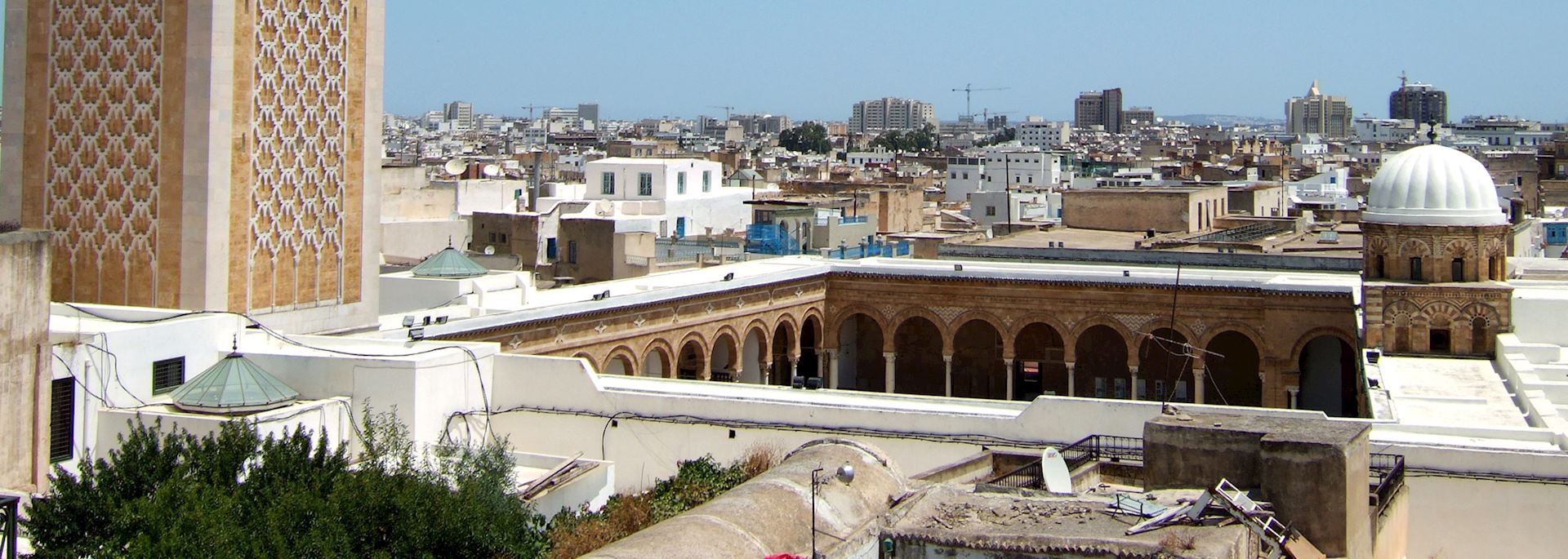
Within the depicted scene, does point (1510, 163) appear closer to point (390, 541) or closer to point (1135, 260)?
point (1135, 260)

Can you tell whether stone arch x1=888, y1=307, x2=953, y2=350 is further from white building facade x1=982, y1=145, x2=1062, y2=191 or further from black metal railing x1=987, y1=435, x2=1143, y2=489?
white building facade x1=982, y1=145, x2=1062, y2=191

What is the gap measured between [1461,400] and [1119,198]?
20.7m

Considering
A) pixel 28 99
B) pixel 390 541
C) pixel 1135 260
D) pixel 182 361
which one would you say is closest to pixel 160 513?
pixel 390 541

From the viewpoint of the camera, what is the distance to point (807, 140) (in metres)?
162

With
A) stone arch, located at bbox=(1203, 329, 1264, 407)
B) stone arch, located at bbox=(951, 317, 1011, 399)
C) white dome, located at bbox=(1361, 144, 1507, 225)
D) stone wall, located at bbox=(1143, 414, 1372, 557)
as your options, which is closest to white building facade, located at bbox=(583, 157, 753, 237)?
stone arch, located at bbox=(951, 317, 1011, 399)

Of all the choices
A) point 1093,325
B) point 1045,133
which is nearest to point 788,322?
point 1093,325

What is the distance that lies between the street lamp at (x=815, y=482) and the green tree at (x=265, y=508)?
10.4 feet

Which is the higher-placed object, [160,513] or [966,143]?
[966,143]

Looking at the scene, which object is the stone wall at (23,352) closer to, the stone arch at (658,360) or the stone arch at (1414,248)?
the stone arch at (658,360)

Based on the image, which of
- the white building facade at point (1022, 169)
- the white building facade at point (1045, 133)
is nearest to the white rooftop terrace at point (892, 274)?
the white building facade at point (1022, 169)

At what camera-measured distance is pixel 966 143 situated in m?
163

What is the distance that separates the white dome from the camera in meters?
20.7

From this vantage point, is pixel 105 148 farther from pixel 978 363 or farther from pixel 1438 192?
pixel 1438 192

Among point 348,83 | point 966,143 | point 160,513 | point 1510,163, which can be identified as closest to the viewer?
point 160,513
